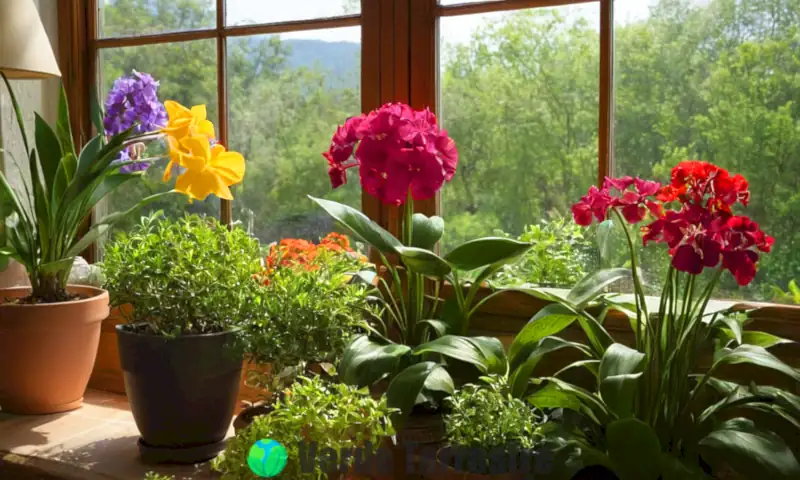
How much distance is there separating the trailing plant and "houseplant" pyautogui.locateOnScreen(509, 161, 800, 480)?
299 mm

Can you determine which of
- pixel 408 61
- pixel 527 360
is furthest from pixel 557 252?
pixel 408 61

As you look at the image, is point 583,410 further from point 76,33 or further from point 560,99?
point 76,33

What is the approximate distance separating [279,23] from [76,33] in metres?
0.66

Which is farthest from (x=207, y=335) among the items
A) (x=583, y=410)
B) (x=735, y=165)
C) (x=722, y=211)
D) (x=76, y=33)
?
(x=76, y=33)

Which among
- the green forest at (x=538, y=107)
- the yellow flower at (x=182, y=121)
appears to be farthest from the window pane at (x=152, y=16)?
the yellow flower at (x=182, y=121)

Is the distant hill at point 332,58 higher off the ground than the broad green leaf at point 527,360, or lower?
higher

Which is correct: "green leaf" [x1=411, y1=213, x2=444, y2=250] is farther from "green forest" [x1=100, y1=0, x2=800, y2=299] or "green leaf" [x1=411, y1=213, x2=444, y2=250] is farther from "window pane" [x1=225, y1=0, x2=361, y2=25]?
"window pane" [x1=225, y1=0, x2=361, y2=25]

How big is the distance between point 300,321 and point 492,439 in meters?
0.40

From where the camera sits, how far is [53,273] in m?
1.86

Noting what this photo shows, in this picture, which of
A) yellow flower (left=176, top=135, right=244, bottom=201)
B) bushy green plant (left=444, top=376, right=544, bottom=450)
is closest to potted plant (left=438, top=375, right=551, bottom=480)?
bushy green plant (left=444, top=376, right=544, bottom=450)

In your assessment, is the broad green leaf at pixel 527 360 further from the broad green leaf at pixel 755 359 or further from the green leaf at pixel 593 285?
the broad green leaf at pixel 755 359

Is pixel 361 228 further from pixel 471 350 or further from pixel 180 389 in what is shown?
pixel 180 389

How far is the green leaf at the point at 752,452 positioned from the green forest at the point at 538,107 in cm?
41

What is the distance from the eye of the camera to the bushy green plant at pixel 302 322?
4.92 feet
